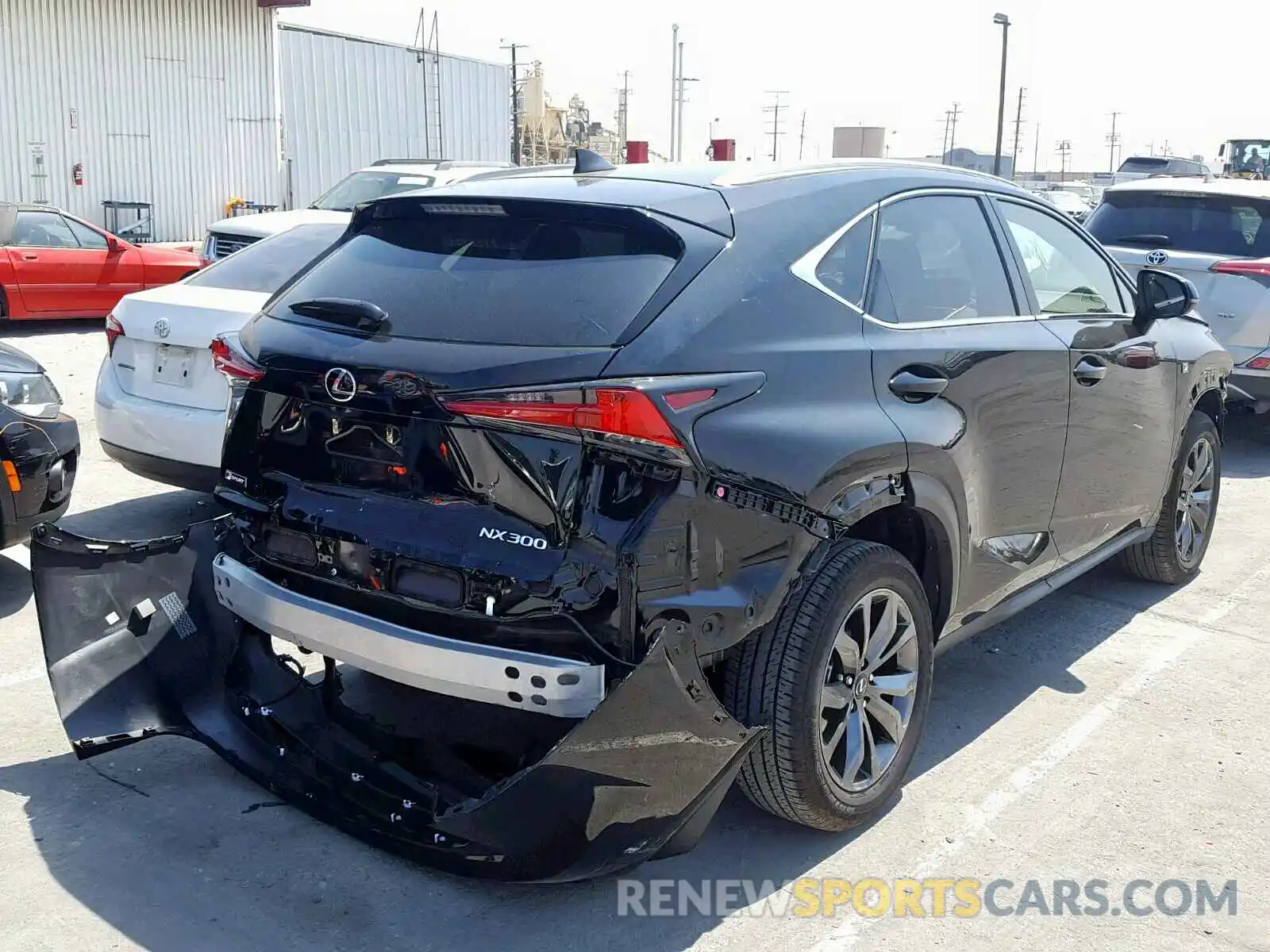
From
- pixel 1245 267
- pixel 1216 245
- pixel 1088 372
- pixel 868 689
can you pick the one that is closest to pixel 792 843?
pixel 868 689

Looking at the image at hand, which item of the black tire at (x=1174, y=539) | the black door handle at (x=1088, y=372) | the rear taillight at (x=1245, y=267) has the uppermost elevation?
the rear taillight at (x=1245, y=267)

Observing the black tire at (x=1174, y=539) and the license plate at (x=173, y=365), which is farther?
the license plate at (x=173, y=365)

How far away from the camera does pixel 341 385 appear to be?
3.16 m

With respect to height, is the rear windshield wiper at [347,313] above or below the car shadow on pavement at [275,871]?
above

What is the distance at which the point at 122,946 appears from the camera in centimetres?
293

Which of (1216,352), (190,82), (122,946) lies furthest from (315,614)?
(190,82)

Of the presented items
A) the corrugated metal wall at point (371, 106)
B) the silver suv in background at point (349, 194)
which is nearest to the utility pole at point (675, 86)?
the corrugated metal wall at point (371, 106)

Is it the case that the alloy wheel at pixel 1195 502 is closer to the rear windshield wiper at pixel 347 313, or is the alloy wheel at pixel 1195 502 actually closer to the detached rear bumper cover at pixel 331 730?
the detached rear bumper cover at pixel 331 730

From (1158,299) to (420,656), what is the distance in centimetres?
354

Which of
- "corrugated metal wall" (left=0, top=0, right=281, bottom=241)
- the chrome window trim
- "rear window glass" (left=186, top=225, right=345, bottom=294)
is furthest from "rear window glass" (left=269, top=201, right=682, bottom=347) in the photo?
Result: "corrugated metal wall" (left=0, top=0, right=281, bottom=241)

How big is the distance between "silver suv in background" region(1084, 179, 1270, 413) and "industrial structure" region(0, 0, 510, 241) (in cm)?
1743

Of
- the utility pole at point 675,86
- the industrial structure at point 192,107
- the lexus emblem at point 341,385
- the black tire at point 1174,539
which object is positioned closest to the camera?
the lexus emblem at point 341,385

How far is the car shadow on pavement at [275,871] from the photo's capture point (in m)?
3.03

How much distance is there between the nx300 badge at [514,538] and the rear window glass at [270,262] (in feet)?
12.3
